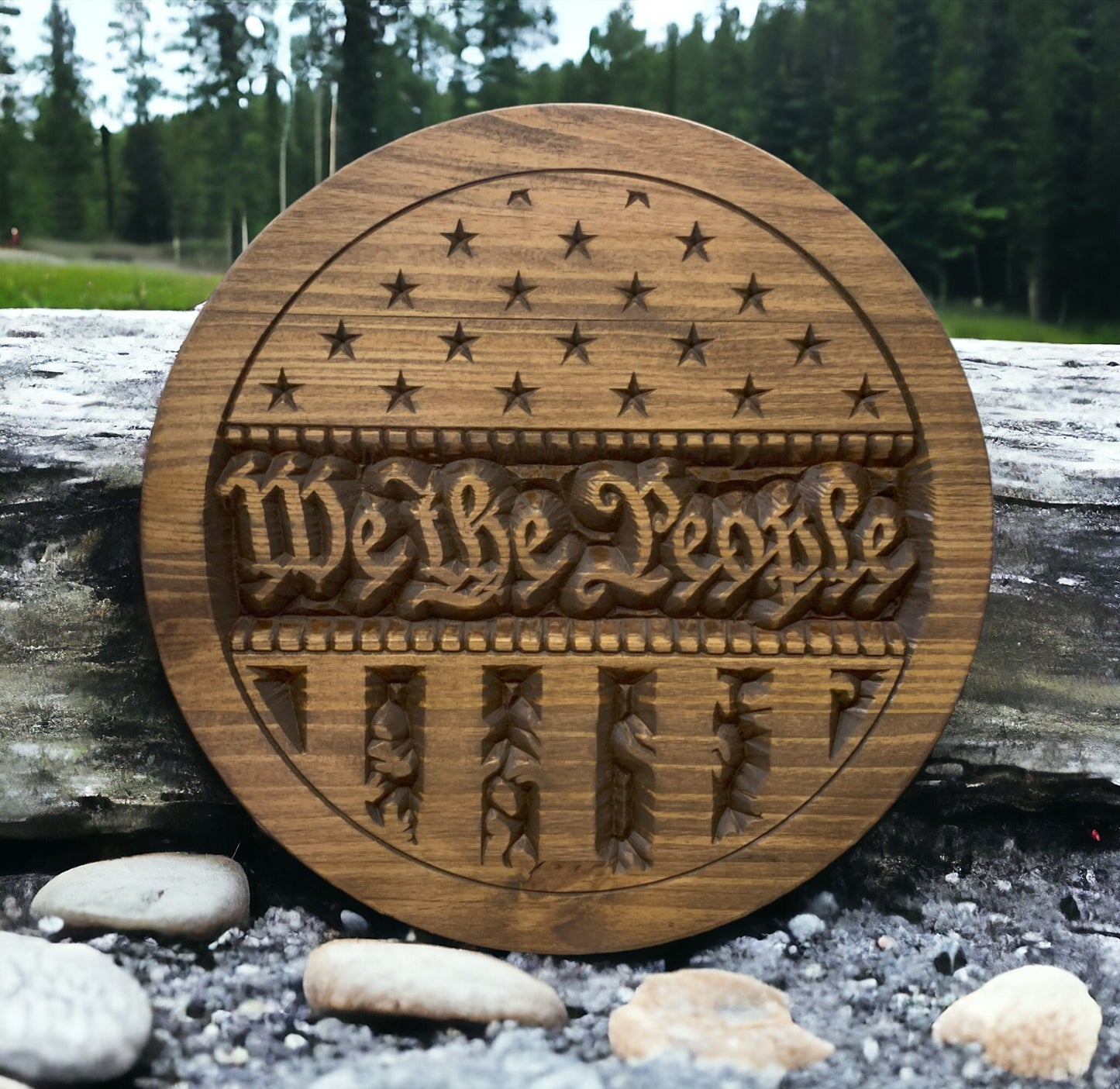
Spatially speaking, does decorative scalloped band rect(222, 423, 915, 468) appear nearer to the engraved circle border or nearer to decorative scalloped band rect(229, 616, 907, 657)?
the engraved circle border

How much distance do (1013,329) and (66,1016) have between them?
158cm

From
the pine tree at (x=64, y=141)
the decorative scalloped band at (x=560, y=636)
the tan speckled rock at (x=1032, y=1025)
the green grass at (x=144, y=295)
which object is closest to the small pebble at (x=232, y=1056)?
the decorative scalloped band at (x=560, y=636)

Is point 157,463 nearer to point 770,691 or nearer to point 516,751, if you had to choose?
point 516,751

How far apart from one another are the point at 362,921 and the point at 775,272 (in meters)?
1.01

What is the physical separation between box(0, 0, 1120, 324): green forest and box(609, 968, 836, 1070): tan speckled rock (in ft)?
3.46

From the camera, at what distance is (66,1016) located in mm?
982

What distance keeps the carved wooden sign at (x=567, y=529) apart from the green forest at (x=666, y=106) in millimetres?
373

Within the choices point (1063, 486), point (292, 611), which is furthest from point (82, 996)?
point (1063, 486)

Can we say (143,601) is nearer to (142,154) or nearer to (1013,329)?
(142,154)

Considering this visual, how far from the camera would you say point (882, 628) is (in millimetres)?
1156

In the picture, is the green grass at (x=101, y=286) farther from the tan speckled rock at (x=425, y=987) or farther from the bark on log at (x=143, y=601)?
the tan speckled rock at (x=425, y=987)

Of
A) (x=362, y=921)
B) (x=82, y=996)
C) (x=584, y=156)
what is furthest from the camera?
(x=362, y=921)

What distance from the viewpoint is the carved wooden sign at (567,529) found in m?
1.11

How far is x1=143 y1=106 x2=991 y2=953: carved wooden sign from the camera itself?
1111 millimetres
